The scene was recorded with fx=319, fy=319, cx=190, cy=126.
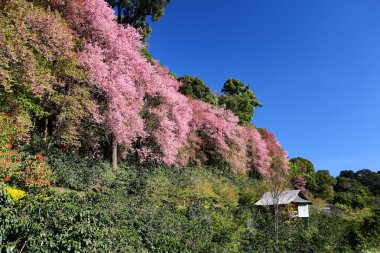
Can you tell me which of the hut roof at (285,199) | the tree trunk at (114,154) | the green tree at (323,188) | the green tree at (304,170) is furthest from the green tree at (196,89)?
the green tree at (323,188)

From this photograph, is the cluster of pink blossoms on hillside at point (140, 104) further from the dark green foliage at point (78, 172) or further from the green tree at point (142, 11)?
the green tree at point (142, 11)

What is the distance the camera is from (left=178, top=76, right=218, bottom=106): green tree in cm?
3238

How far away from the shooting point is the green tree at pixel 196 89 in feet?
106

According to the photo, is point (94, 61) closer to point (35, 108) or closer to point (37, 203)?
point (35, 108)

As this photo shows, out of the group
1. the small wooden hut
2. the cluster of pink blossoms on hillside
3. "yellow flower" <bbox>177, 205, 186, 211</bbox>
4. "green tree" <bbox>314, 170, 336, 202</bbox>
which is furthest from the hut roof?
"green tree" <bbox>314, 170, 336, 202</bbox>

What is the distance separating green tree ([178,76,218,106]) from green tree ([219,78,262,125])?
2045mm

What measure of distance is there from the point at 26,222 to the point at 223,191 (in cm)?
1635

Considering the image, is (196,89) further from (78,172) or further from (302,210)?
(78,172)

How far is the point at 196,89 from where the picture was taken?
33156mm

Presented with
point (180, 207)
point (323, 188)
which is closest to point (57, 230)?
point (180, 207)

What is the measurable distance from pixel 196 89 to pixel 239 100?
20.8 feet

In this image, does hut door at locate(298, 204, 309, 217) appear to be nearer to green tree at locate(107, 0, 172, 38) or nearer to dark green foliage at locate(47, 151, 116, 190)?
dark green foliage at locate(47, 151, 116, 190)

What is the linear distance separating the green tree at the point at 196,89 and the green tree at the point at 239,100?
2045mm

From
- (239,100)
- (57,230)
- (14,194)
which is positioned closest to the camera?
(57,230)
